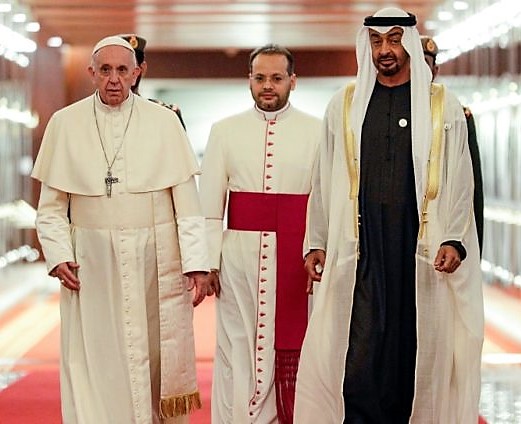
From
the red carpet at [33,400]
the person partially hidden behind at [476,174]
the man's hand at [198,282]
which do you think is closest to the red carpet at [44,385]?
the red carpet at [33,400]

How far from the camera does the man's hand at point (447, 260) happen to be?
459 centimetres

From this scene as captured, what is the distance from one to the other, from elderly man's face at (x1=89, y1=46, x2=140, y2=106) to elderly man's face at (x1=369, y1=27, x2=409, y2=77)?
956 millimetres

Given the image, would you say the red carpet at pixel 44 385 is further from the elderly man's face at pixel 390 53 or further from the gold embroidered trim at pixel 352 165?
the elderly man's face at pixel 390 53

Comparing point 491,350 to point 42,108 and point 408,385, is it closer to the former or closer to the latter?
point 408,385

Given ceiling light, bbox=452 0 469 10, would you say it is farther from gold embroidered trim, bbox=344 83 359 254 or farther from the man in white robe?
gold embroidered trim, bbox=344 83 359 254

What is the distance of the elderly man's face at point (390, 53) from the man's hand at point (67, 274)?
4.50ft

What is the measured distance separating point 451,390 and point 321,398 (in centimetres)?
48

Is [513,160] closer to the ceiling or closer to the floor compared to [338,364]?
closer to the ceiling

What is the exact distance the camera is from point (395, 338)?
15.4ft

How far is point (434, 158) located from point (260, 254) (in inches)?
47.6

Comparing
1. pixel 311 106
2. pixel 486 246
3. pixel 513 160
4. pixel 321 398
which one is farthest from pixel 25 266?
pixel 321 398

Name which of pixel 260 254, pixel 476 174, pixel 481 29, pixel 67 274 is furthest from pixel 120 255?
pixel 481 29

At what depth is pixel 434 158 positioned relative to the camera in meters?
4.66

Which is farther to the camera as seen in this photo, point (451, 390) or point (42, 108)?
point (42, 108)
